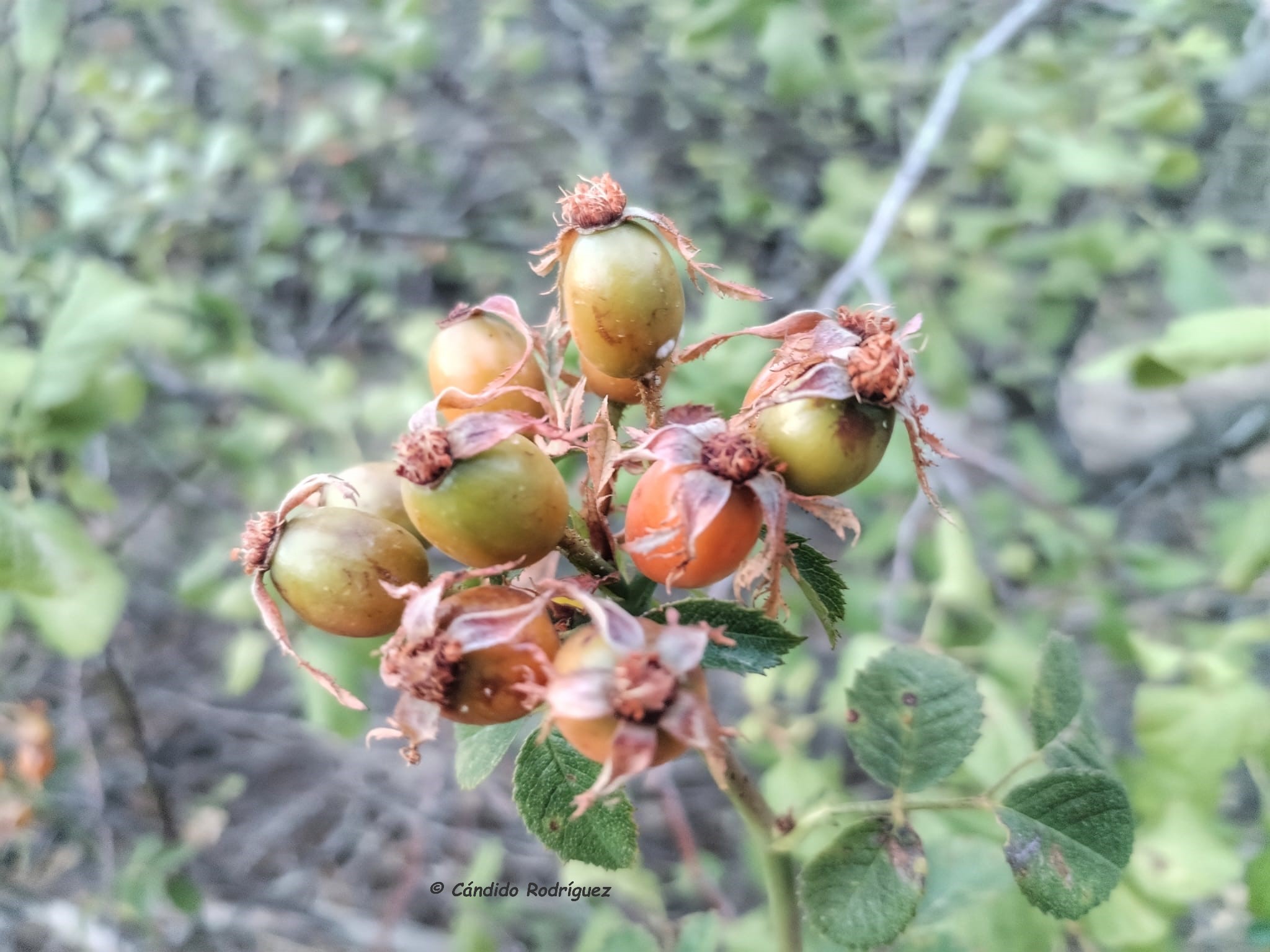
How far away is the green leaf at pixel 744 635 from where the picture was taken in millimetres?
1070

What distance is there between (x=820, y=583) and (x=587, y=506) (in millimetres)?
361

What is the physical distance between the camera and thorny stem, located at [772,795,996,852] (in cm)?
126

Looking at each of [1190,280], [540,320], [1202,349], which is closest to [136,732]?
[540,320]

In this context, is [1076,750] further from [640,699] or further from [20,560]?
[20,560]

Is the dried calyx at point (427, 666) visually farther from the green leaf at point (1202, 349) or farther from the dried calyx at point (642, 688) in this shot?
the green leaf at point (1202, 349)

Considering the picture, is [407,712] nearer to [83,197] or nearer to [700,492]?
[700,492]

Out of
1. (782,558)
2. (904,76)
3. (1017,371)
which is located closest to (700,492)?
(782,558)

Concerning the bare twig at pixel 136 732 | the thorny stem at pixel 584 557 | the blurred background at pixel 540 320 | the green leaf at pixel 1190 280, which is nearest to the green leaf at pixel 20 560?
the blurred background at pixel 540 320

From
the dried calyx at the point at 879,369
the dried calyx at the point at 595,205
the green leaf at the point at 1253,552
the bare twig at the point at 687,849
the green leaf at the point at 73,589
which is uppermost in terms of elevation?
the dried calyx at the point at 595,205

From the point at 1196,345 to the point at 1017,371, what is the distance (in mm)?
3031

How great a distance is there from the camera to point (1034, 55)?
3918 millimetres

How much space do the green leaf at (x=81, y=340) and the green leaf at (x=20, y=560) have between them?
320 mm

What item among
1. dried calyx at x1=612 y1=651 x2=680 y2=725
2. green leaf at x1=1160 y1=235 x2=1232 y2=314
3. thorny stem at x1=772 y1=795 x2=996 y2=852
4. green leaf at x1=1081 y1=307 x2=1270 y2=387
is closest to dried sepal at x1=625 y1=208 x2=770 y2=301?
dried calyx at x1=612 y1=651 x2=680 y2=725

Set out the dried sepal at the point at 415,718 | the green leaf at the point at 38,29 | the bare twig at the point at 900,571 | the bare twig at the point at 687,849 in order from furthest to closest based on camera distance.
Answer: the bare twig at the point at 687,849 → the bare twig at the point at 900,571 → the green leaf at the point at 38,29 → the dried sepal at the point at 415,718
